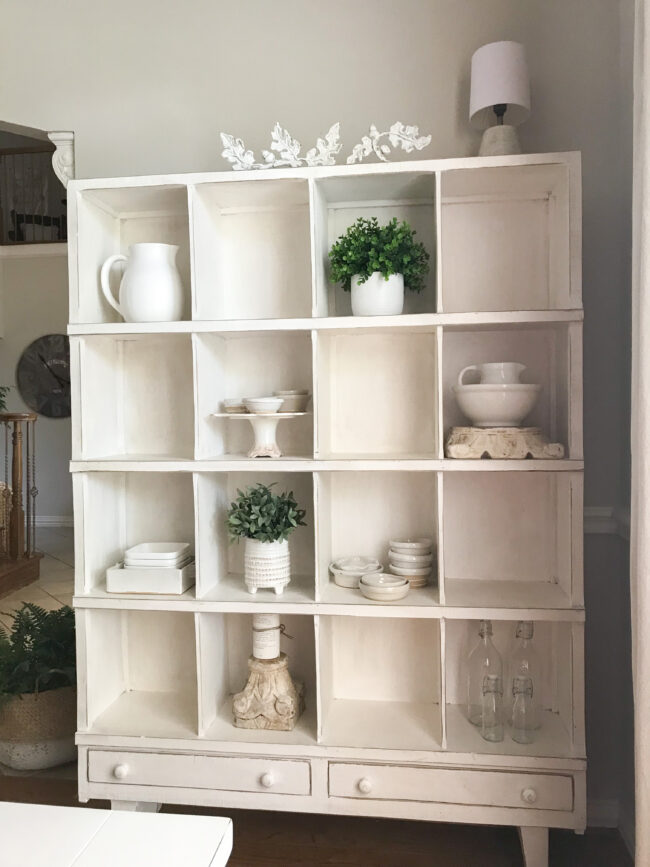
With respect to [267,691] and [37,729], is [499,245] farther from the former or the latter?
[37,729]

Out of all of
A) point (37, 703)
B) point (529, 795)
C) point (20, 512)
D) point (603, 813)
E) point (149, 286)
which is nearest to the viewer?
point (529, 795)

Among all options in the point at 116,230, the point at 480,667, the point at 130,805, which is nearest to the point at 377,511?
the point at 480,667

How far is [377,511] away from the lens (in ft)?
7.07

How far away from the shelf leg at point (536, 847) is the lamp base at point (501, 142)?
181 cm

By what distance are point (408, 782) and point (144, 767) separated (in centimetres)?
75

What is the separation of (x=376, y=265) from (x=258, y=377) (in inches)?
22.0

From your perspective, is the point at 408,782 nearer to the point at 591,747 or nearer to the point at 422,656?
the point at 422,656

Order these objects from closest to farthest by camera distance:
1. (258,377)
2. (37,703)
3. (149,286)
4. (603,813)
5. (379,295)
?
1. (379,295)
2. (149,286)
3. (603,813)
4. (258,377)
5. (37,703)

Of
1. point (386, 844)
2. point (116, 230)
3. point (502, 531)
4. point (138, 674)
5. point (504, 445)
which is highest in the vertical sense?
point (116, 230)

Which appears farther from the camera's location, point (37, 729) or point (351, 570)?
point (37, 729)

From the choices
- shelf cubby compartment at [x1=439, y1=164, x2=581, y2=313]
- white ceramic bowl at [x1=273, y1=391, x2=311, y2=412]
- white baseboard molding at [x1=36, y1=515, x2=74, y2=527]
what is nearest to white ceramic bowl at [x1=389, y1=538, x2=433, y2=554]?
white ceramic bowl at [x1=273, y1=391, x2=311, y2=412]

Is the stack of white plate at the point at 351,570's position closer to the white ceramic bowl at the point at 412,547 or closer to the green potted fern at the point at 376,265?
the white ceramic bowl at the point at 412,547

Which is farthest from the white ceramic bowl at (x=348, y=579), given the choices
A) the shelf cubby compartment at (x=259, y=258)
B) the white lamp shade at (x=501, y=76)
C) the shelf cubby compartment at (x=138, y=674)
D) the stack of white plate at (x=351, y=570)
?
the white lamp shade at (x=501, y=76)

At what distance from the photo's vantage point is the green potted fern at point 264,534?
6.39 ft
